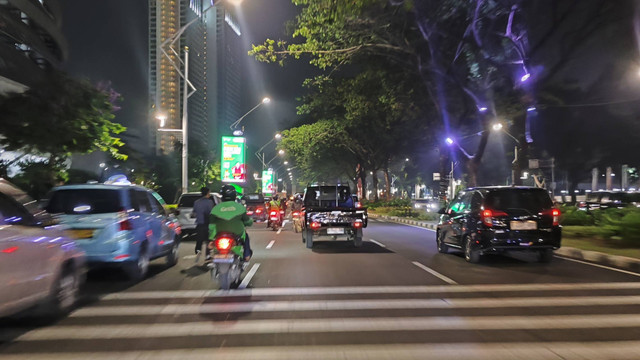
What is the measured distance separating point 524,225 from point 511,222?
0.97 feet

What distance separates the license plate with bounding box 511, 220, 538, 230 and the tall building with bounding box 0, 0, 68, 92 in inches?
794


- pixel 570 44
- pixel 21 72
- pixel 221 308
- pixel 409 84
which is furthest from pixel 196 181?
pixel 221 308

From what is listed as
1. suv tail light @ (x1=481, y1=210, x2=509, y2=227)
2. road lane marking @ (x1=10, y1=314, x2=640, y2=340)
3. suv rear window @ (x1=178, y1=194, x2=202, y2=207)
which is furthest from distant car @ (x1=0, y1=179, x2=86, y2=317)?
suv rear window @ (x1=178, y1=194, x2=202, y2=207)

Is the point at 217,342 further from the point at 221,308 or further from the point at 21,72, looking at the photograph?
the point at 21,72

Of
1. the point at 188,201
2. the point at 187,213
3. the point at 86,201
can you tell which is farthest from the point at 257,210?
the point at 86,201

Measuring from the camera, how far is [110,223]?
28.7 ft

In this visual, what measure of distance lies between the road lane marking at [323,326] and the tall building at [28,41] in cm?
1949

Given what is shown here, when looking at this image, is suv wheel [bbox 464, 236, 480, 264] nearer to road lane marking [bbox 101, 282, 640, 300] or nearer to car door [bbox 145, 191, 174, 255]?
road lane marking [bbox 101, 282, 640, 300]

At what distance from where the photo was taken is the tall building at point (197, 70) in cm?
3072

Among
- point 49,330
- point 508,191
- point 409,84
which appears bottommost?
point 49,330

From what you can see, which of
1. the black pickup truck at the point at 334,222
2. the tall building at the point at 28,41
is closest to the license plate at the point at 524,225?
the black pickup truck at the point at 334,222

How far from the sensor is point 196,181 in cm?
4438

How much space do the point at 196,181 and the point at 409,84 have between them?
24890 millimetres

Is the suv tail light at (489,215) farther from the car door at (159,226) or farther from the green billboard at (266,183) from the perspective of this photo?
the green billboard at (266,183)
